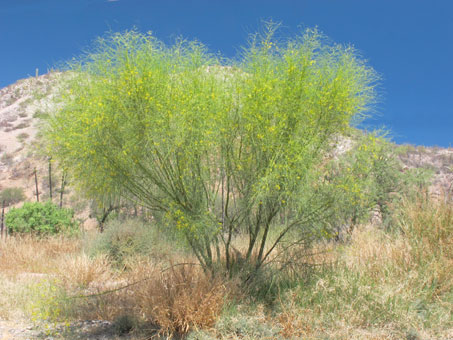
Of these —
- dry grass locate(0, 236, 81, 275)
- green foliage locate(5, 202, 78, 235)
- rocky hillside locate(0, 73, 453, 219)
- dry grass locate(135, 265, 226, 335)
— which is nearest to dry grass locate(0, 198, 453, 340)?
dry grass locate(135, 265, 226, 335)

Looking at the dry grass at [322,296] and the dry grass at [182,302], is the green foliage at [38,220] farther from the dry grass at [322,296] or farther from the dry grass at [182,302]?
the dry grass at [182,302]

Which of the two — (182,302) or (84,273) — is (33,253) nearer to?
(84,273)

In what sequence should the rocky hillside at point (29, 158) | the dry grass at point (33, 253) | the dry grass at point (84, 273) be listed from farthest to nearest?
the rocky hillside at point (29, 158) → the dry grass at point (33, 253) → the dry grass at point (84, 273)

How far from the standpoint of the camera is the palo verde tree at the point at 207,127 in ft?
21.5

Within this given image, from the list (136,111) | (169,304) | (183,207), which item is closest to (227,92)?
(136,111)

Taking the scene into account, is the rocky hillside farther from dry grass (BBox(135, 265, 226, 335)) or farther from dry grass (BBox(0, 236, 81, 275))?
dry grass (BBox(135, 265, 226, 335))

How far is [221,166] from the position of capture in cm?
717

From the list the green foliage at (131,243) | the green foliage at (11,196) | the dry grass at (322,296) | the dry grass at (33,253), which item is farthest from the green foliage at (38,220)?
the green foliage at (11,196)

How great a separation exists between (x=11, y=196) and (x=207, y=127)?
2914 centimetres

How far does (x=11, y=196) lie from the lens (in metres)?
31.1

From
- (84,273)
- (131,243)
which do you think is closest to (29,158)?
(131,243)

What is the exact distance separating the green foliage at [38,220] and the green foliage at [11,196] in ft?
57.7

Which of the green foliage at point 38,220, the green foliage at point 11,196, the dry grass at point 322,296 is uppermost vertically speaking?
the green foliage at point 11,196

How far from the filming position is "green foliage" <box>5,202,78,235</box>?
14.7 m
